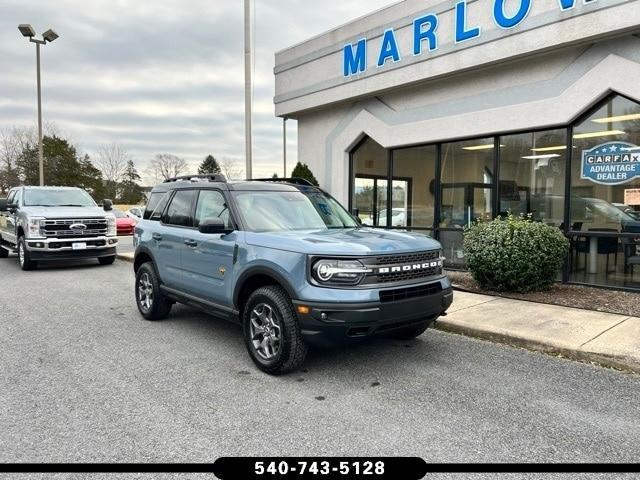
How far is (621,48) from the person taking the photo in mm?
7934

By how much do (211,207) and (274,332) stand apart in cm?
192

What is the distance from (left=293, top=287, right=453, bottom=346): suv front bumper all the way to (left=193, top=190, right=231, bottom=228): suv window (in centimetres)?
165

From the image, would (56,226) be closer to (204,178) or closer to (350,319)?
(204,178)

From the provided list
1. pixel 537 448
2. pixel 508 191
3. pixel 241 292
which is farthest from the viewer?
pixel 508 191

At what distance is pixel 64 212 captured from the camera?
1200 cm

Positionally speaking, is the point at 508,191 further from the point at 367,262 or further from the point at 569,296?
the point at 367,262

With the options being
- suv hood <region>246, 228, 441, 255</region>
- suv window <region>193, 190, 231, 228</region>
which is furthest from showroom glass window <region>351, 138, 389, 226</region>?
suv hood <region>246, 228, 441, 255</region>

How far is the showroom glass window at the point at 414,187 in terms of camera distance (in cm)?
1143

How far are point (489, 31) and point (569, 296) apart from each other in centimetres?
521

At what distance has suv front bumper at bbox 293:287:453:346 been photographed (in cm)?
411

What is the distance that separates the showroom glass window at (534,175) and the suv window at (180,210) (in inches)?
262

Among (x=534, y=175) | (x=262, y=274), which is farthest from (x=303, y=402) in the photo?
(x=534, y=175)

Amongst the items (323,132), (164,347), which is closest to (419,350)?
(164,347)

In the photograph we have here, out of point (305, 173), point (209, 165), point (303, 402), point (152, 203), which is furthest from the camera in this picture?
point (209, 165)
